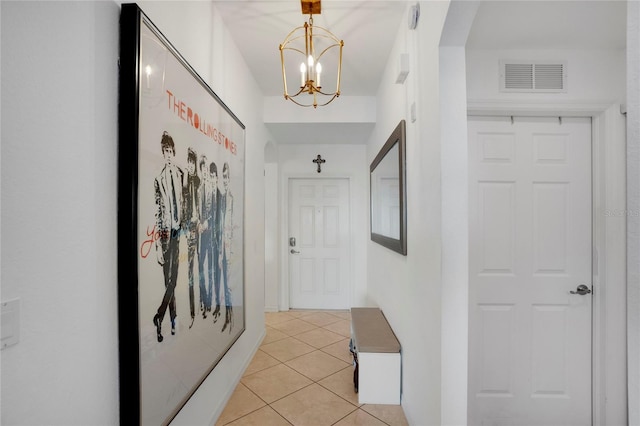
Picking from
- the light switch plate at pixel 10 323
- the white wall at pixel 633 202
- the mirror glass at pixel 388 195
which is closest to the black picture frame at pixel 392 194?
the mirror glass at pixel 388 195

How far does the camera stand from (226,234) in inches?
77.4

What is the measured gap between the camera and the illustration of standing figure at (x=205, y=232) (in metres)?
1.56

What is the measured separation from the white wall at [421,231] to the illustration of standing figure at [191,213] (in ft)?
3.82

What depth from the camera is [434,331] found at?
1406 millimetres

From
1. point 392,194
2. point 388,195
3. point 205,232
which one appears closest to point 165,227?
point 205,232

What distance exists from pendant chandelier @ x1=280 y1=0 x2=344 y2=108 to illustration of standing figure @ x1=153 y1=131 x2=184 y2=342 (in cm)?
72

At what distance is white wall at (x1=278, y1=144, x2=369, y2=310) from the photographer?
172 inches

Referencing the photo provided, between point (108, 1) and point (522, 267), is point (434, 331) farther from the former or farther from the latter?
point (108, 1)

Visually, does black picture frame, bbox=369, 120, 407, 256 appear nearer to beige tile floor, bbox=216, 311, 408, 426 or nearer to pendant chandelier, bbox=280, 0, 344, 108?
pendant chandelier, bbox=280, 0, 344, 108

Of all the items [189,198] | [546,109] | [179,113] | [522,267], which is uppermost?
[546,109]

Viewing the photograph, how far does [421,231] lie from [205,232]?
1.18 metres

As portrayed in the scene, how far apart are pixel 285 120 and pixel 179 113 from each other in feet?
7.09

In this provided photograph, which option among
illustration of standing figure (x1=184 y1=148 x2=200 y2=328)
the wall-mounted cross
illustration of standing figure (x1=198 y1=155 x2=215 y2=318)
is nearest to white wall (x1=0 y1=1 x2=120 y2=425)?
illustration of standing figure (x1=184 y1=148 x2=200 y2=328)

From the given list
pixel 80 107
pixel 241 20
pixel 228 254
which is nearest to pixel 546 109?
pixel 241 20
